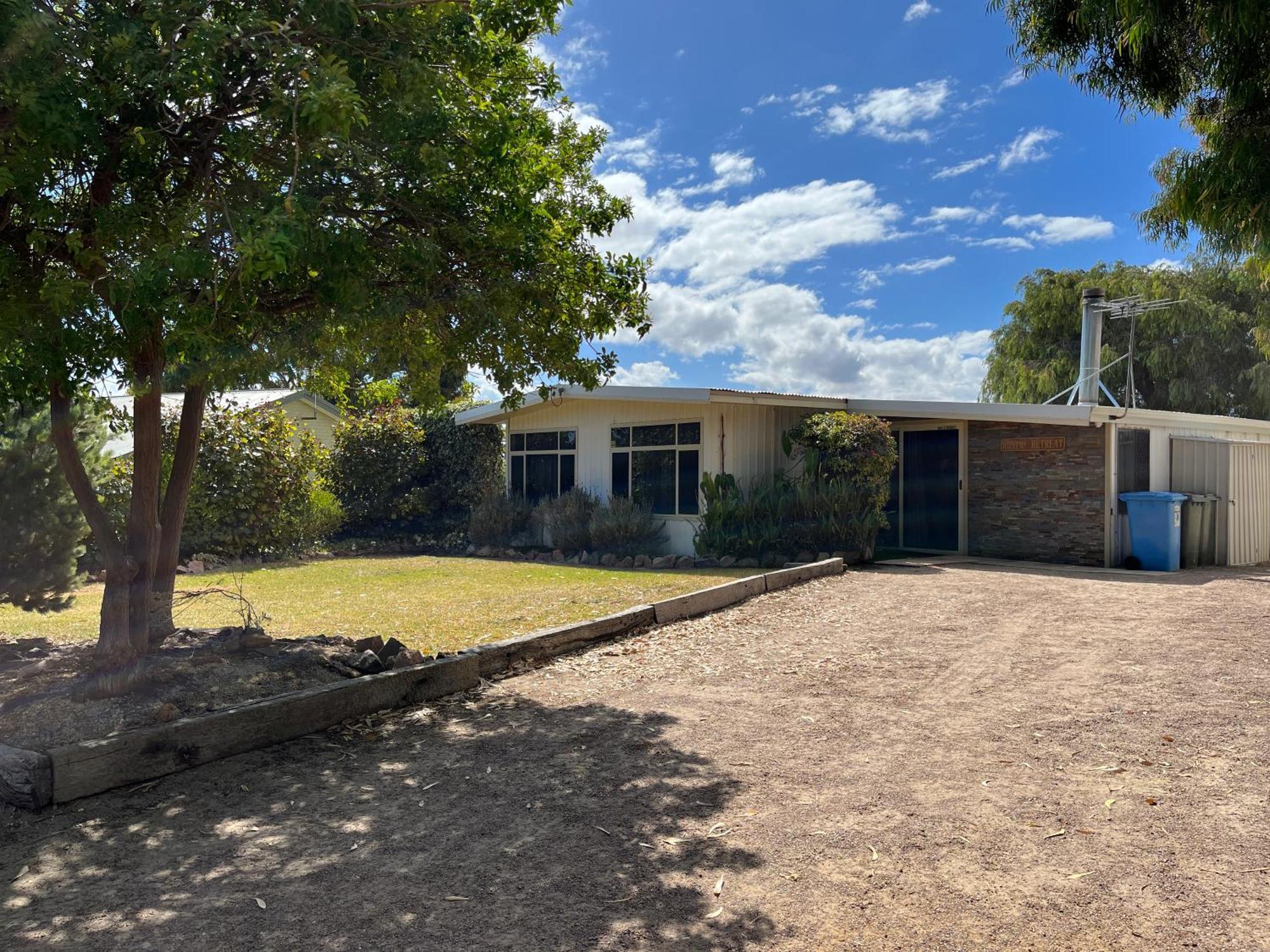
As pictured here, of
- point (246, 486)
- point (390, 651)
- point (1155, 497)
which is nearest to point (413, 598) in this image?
point (390, 651)

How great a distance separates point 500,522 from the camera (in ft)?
59.5

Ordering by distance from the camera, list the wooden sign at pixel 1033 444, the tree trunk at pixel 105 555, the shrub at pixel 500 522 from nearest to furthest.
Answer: the tree trunk at pixel 105 555 < the wooden sign at pixel 1033 444 < the shrub at pixel 500 522

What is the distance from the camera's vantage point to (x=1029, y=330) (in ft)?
102

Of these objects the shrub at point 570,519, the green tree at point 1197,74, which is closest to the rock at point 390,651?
the green tree at point 1197,74

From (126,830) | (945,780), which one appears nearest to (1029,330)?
(945,780)

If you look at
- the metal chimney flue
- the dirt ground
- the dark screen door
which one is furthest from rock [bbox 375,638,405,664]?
the metal chimney flue

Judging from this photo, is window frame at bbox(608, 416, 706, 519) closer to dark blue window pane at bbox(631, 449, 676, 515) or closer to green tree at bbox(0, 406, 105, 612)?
dark blue window pane at bbox(631, 449, 676, 515)

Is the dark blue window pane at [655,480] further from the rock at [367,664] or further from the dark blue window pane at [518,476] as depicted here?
the rock at [367,664]

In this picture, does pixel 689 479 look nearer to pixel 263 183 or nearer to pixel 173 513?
pixel 173 513

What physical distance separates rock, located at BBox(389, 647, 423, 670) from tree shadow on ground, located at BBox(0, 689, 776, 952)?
3.84 feet

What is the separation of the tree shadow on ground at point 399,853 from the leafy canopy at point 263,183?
2333 millimetres

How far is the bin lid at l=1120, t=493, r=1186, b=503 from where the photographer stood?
540 inches

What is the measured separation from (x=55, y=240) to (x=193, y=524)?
9.65m

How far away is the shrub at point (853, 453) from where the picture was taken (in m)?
14.1
